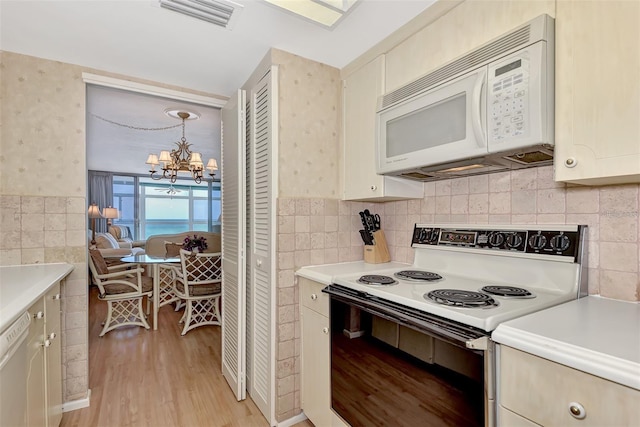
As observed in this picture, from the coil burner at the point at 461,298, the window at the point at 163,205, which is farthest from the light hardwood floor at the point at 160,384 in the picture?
the window at the point at 163,205

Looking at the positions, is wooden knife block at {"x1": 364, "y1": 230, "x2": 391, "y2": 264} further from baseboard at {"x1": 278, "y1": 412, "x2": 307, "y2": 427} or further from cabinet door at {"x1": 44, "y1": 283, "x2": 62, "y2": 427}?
cabinet door at {"x1": 44, "y1": 283, "x2": 62, "y2": 427}

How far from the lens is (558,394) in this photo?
79 cm

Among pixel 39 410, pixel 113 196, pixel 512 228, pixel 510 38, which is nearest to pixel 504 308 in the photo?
pixel 512 228

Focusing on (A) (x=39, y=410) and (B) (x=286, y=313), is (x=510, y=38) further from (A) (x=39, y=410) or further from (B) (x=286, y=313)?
(A) (x=39, y=410)

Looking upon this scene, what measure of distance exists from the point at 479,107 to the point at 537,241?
610 mm

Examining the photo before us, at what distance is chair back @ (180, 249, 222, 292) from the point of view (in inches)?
130

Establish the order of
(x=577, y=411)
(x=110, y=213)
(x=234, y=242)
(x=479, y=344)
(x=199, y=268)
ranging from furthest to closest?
(x=110, y=213)
(x=199, y=268)
(x=234, y=242)
(x=479, y=344)
(x=577, y=411)

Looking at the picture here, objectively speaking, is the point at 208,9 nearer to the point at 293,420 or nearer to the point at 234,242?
the point at 234,242

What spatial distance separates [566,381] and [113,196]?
9.17 metres

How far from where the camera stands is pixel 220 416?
193 centimetres

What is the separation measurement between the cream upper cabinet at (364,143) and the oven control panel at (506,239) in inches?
10.1

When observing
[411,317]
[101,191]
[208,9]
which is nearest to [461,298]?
[411,317]

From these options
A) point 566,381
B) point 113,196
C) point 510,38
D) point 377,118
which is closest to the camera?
point 566,381

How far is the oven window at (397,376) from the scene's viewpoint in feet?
3.24
